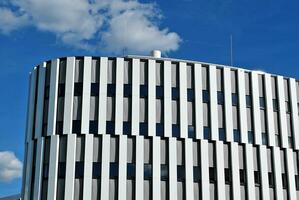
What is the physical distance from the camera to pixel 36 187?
4509 cm

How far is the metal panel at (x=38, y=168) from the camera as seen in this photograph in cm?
4483

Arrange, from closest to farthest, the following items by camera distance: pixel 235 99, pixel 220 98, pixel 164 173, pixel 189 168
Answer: pixel 164 173 < pixel 189 168 < pixel 220 98 < pixel 235 99

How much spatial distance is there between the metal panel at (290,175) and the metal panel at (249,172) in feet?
14.0

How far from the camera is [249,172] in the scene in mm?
48812

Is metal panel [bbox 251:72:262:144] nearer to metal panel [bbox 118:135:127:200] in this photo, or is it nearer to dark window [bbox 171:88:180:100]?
dark window [bbox 171:88:180:100]

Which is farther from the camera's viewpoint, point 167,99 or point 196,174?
point 167,99

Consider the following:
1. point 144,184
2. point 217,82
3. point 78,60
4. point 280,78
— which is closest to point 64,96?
point 78,60

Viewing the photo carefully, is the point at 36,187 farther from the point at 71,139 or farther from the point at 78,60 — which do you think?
the point at 78,60

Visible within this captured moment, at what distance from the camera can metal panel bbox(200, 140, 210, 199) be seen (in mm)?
46344

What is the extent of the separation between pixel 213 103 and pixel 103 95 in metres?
10.5

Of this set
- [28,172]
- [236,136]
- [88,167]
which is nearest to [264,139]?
[236,136]

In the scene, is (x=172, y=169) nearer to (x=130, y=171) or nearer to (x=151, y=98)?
(x=130, y=171)

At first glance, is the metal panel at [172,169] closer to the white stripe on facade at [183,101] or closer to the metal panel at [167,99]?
the metal panel at [167,99]

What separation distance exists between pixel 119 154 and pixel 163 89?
7544 mm
